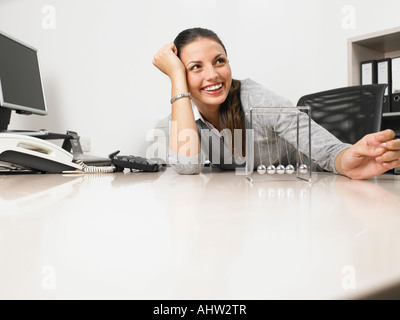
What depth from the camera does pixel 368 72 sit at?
1.93 meters

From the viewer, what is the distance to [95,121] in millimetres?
2037

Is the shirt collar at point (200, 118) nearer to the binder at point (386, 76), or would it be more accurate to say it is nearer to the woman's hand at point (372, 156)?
the woman's hand at point (372, 156)

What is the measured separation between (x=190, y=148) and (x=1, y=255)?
930 millimetres

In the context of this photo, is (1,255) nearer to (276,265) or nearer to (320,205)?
(276,265)

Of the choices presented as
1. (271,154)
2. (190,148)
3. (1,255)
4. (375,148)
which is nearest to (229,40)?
(190,148)

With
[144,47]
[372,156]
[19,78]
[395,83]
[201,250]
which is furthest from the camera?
[144,47]

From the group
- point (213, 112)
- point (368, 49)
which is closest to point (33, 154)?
point (213, 112)

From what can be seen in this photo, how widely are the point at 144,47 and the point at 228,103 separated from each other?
2.88 ft

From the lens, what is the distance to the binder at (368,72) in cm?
191

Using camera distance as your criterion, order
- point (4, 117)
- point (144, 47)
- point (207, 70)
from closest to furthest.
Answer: point (207, 70), point (4, 117), point (144, 47)

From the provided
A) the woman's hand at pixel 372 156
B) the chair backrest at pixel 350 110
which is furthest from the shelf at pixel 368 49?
the woman's hand at pixel 372 156

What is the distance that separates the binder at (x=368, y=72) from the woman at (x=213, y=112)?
921 mm

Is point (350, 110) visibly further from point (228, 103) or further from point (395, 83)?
point (395, 83)
